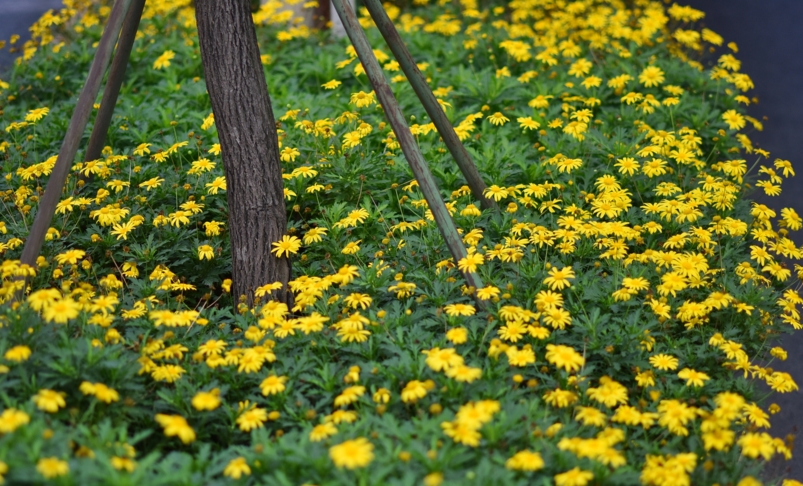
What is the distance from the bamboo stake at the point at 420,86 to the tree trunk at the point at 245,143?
54cm

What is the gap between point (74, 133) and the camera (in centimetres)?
297

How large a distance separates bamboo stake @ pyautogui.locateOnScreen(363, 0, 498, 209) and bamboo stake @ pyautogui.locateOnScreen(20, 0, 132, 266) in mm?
997

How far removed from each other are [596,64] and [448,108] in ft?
4.98

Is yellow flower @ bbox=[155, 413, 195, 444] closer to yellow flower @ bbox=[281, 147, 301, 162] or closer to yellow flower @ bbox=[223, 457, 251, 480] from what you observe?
yellow flower @ bbox=[223, 457, 251, 480]

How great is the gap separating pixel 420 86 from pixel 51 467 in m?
2.12

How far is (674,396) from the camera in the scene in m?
2.69

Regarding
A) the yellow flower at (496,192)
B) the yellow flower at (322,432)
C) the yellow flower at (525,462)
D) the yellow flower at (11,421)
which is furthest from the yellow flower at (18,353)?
the yellow flower at (496,192)

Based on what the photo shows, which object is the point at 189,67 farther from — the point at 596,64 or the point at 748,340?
the point at 748,340

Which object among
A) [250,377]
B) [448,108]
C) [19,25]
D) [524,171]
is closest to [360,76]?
[448,108]

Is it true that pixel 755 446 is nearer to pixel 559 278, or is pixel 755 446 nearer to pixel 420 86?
pixel 559 278

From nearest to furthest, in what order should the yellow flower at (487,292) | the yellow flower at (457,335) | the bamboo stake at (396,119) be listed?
the yellow flower at (457,335) → the yellow flower at (487,292) → the bamboo stake at (396,119)

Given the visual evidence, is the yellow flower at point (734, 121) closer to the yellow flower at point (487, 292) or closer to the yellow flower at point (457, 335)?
the yellow flower at point (487, 292)

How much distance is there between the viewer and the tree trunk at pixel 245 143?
10.4 ft

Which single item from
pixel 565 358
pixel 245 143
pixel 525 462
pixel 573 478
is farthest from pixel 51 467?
pixel 245 143
